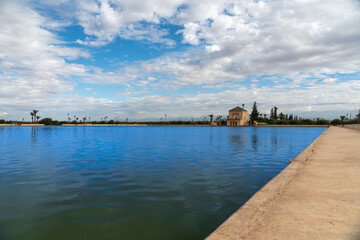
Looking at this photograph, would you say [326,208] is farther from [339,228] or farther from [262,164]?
A: [262,164]

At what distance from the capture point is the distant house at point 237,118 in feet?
484

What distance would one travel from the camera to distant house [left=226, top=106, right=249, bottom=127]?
148 m

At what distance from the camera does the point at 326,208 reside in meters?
4.35

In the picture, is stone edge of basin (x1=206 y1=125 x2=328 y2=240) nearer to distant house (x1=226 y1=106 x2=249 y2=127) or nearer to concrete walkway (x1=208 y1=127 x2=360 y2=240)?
concrete walkway (x1=208 y1=127 x2=360 y2=240)

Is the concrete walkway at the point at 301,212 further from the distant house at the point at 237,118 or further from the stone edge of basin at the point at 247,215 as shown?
the distant house at the point at 237,118

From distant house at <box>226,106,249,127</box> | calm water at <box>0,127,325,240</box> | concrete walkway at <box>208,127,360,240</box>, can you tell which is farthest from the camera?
distant house at <box>226,106,249,127</box>

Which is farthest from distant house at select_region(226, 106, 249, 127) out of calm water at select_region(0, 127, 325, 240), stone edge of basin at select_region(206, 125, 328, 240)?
stone edge of basin at select_region(206, 125, 328, 240)

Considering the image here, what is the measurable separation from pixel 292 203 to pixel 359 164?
6.37 meters

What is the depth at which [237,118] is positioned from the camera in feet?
499

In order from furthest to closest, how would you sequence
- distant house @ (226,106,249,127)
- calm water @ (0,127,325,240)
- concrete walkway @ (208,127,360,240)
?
distant house @ (226,106,249,127) → calm water @ (0,127,325,240) → concrete walkway @ (208,127,360,240)

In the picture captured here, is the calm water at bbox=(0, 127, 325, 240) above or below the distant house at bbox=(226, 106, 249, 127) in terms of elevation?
below

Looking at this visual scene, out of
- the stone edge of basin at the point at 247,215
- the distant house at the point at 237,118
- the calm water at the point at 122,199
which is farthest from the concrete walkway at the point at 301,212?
the distant house at the point at 237,118

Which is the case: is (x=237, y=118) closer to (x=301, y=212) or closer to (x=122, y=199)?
(x=122, y=199)

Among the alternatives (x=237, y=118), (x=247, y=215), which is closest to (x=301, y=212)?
(x=247, y=215)
